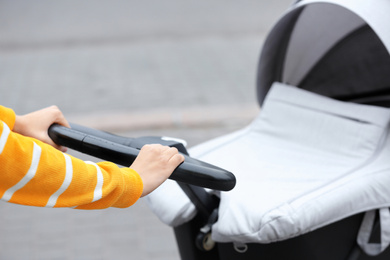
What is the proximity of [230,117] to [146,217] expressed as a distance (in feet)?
5.02

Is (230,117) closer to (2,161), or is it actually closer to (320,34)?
(320,34)

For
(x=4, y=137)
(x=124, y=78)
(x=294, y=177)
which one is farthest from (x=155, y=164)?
(x=124, y=78)

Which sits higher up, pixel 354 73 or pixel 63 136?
pixel 63 136

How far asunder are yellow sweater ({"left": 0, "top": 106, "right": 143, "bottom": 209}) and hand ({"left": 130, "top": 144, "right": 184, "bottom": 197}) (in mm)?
23

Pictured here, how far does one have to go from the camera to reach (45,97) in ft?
16.6

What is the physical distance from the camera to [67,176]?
1.08 metres

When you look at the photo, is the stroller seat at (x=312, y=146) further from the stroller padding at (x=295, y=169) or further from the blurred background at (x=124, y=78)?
the blurred background at (x=124, y=78)

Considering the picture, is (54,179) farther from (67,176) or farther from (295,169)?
(295,169)

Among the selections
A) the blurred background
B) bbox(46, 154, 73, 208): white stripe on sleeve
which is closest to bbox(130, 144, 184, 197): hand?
bbox(46, 154, 73, 208): white stripe on sleeve

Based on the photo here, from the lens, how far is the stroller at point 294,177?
147 cm

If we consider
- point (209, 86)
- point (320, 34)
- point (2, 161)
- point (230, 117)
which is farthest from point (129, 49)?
point (2, 161)

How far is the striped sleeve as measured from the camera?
1027mm

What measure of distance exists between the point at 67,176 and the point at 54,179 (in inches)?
1.0

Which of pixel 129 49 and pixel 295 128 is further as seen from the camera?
pixel 129 49
